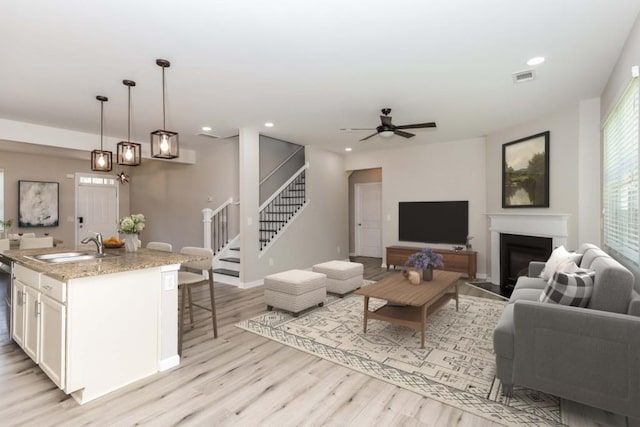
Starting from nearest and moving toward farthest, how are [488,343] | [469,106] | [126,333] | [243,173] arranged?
[126,333] → [488,343] → [469,106] → [243,173]

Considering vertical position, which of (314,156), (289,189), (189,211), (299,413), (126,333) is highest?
(314,156)

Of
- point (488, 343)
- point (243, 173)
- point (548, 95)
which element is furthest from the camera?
point (243, 173)

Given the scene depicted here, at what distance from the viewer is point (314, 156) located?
7383 mm

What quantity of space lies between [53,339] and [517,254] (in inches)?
236

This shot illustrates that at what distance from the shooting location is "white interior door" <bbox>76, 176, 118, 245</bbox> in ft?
27.5

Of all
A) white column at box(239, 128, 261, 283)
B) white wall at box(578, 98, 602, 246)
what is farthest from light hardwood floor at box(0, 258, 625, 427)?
white wall at box(578, 98, 602, 246)

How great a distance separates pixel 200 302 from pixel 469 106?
4708 millimetres

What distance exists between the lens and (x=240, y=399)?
234 centimetres

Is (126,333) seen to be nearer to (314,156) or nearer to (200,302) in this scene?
(200,302)

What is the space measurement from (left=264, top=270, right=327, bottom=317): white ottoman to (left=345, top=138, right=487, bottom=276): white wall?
367 cm

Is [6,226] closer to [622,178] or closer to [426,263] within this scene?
[426,263]

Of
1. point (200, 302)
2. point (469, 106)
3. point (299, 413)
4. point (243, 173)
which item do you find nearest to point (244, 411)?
point (299, 413)

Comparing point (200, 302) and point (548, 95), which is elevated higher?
point (548, 95)

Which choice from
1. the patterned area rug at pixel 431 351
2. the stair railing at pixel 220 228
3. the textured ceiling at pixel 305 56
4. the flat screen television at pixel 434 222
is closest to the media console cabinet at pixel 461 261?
the flat screen television at pixel 434 222
